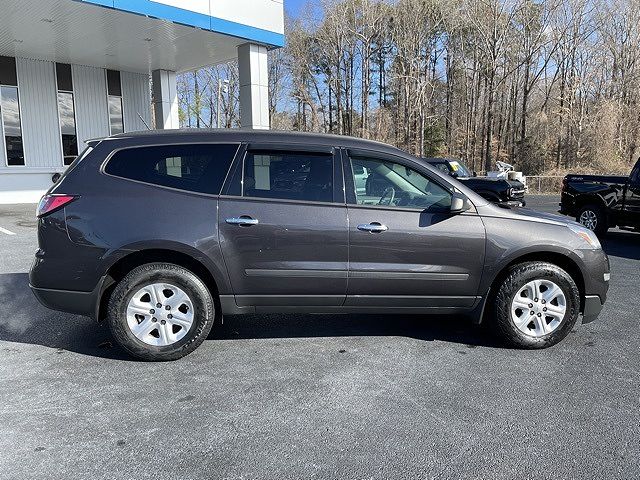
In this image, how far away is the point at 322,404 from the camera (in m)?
3.41

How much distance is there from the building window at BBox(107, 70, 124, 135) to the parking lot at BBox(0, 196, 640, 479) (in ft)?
53.0

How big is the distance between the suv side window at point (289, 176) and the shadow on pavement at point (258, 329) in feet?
4.64

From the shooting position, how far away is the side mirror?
409 centimetres

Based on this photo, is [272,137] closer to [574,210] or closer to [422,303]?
[422,303]

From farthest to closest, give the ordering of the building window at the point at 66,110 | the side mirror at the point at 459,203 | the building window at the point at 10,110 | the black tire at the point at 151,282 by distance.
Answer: the building window at the point at 66,110
the building window at the point at 10,110
the side mirror at the point at 459,203
the black tire at the point at 151,282

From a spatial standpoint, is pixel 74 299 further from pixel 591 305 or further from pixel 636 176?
pixel 636 176

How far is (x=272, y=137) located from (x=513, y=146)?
46.5m

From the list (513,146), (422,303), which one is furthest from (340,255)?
(513,146)

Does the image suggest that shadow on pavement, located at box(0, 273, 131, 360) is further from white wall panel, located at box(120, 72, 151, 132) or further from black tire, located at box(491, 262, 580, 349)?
white wall panel, located at box(120, 72, 151, 132)

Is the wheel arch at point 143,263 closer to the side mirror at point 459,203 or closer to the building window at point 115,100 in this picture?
the side mirror at point 459,203

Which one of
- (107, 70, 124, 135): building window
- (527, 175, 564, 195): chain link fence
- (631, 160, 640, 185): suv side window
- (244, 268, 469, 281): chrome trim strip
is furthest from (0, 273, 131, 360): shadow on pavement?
(527, 175, 564, 195): chain link fence

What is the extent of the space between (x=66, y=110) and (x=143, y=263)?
16.8 metres

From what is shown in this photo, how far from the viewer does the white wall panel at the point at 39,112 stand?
1711cm

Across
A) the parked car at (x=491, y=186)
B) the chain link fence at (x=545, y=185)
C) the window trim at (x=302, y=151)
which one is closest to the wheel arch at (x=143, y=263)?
the window trim at (x=302, y=151)
